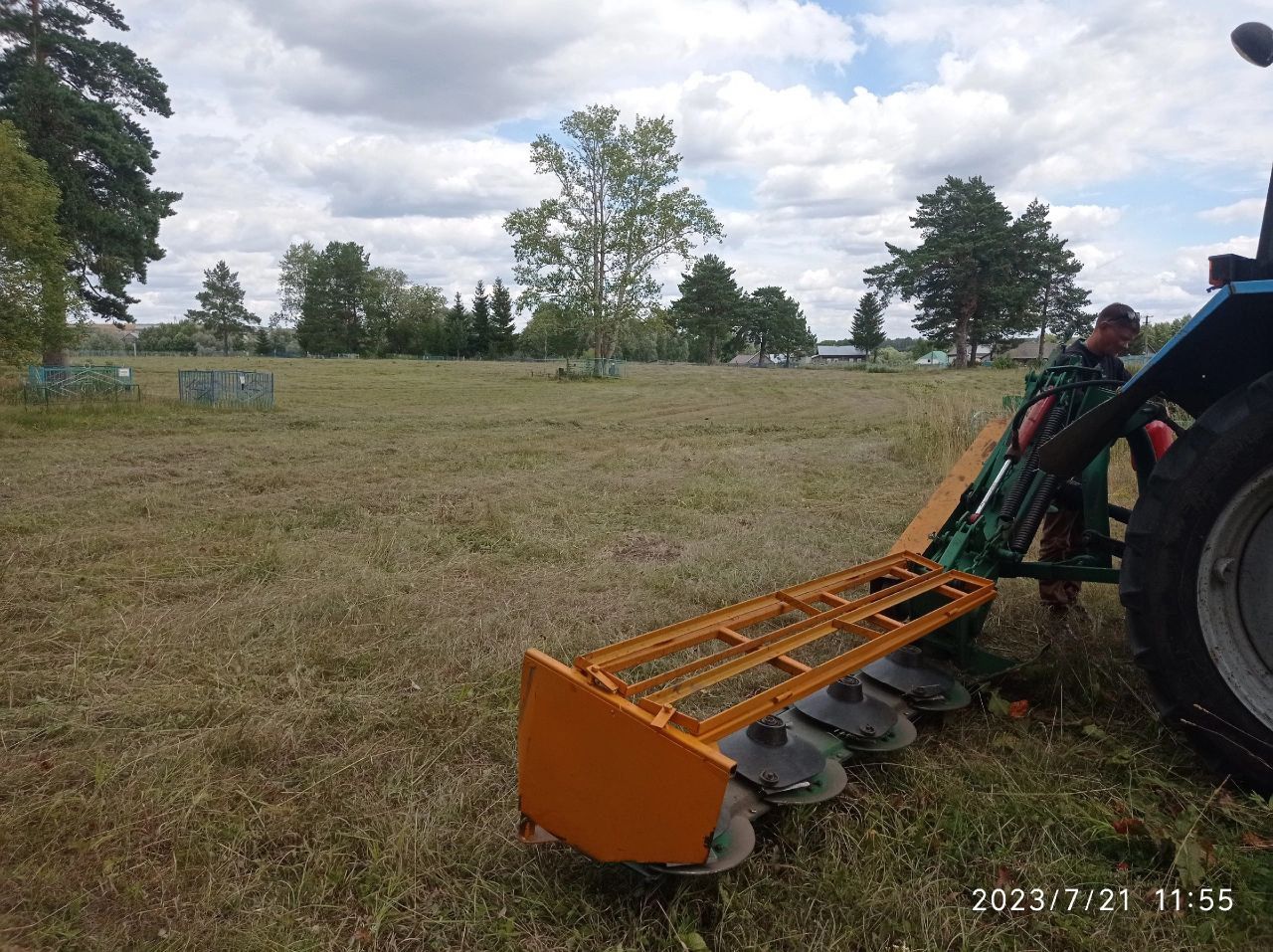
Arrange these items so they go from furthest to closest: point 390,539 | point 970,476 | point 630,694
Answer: point 390,539 → point 970,476 → point 630,694

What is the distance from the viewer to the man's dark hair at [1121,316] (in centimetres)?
363

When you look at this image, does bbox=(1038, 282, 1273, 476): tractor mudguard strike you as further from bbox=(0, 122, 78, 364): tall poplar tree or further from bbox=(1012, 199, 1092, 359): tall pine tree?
bbox=(1012, 199, 1092, 359): tall pine tree

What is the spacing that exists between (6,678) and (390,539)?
2.57m

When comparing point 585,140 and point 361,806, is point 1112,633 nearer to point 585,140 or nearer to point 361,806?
point 361,806

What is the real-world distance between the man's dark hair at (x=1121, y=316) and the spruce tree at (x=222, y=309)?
311ft

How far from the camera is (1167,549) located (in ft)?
6.97

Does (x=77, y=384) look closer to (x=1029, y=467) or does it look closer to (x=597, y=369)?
(x=1029, y=467)

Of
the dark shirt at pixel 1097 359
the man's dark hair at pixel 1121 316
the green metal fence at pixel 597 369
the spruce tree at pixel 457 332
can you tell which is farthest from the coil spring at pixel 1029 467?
the spruce tree at pixel 457 332

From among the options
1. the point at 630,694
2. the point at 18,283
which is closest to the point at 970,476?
the point at 630,694

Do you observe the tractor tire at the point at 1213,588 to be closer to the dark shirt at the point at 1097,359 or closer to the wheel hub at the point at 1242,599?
the wheel hub at the point at 1242,599

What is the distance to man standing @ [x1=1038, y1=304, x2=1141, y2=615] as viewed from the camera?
3.63 m

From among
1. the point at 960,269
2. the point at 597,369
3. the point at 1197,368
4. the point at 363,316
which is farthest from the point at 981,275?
the point at 363,316

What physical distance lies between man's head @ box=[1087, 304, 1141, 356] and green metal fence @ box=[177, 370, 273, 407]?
58.7ft

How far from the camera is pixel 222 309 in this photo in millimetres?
86250
